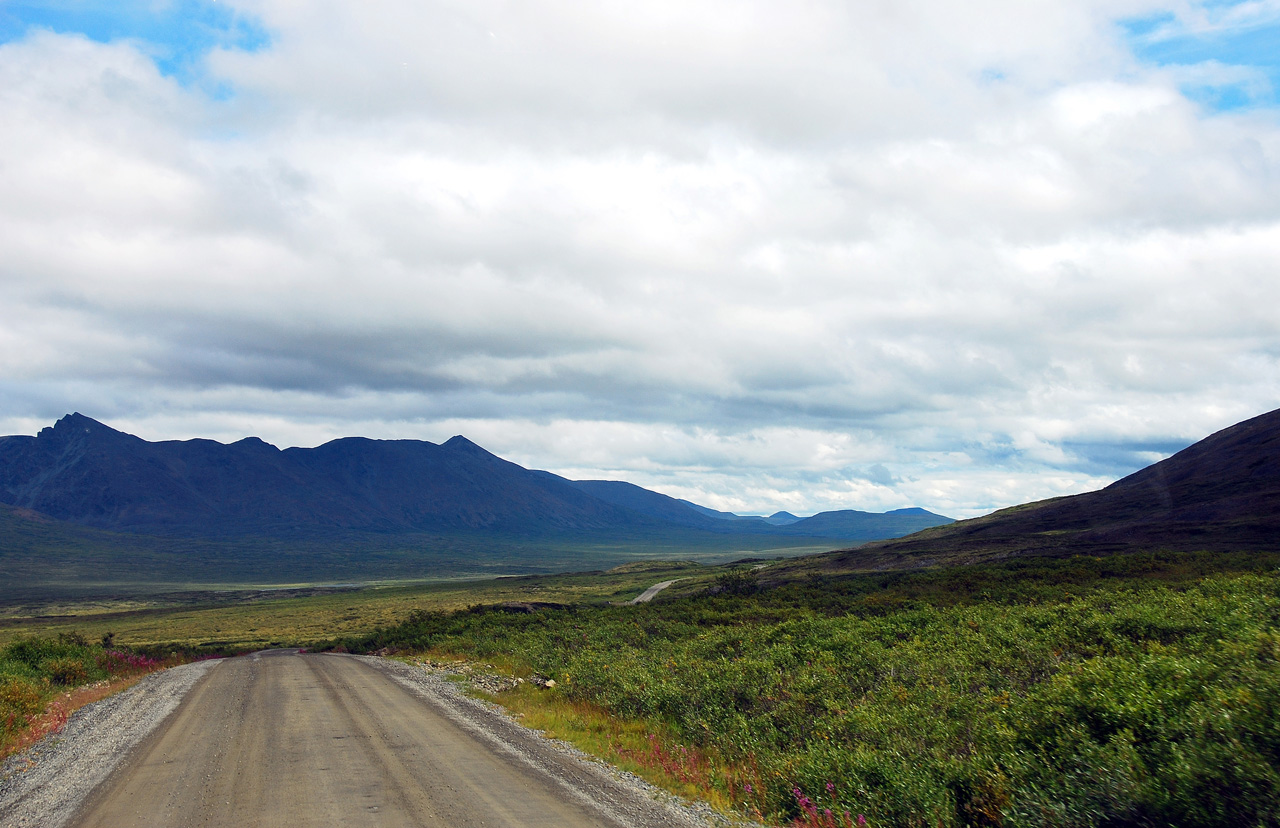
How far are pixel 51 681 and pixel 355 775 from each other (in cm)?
2030

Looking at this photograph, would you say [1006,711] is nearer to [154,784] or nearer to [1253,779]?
[1253,779]

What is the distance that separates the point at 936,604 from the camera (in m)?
39.8

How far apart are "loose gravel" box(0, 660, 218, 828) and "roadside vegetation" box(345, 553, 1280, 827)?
9.30 m

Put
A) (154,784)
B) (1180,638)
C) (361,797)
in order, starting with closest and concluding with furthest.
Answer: (361,797) → (154,784) → (1180,638)

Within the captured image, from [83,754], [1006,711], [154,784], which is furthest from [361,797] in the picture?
[1006,711]

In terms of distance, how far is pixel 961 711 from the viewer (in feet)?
45.1

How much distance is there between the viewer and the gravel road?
11.0 metres

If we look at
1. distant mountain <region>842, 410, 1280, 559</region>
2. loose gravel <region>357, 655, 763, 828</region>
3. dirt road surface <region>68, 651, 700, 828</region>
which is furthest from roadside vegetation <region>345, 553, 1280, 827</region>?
distant mountain <region>842, 410, 1280, 559</region>

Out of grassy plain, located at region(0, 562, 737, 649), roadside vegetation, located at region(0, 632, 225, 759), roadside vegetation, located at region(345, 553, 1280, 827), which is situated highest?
roadside vegetation, located at region(345, 553, 1280, 827)

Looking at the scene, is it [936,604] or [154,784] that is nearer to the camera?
[154,784]

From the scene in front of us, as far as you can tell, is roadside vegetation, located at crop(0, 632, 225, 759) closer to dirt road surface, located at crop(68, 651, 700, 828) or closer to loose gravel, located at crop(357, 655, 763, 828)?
dirt road surface, located at crop(68, 651, 700, 828)

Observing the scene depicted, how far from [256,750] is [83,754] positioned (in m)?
3.57

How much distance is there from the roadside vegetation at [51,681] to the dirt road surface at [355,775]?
2808 millimetres

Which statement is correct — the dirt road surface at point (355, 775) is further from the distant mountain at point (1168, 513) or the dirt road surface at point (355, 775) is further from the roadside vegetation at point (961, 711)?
the distant mountain at point (1168, 513)
